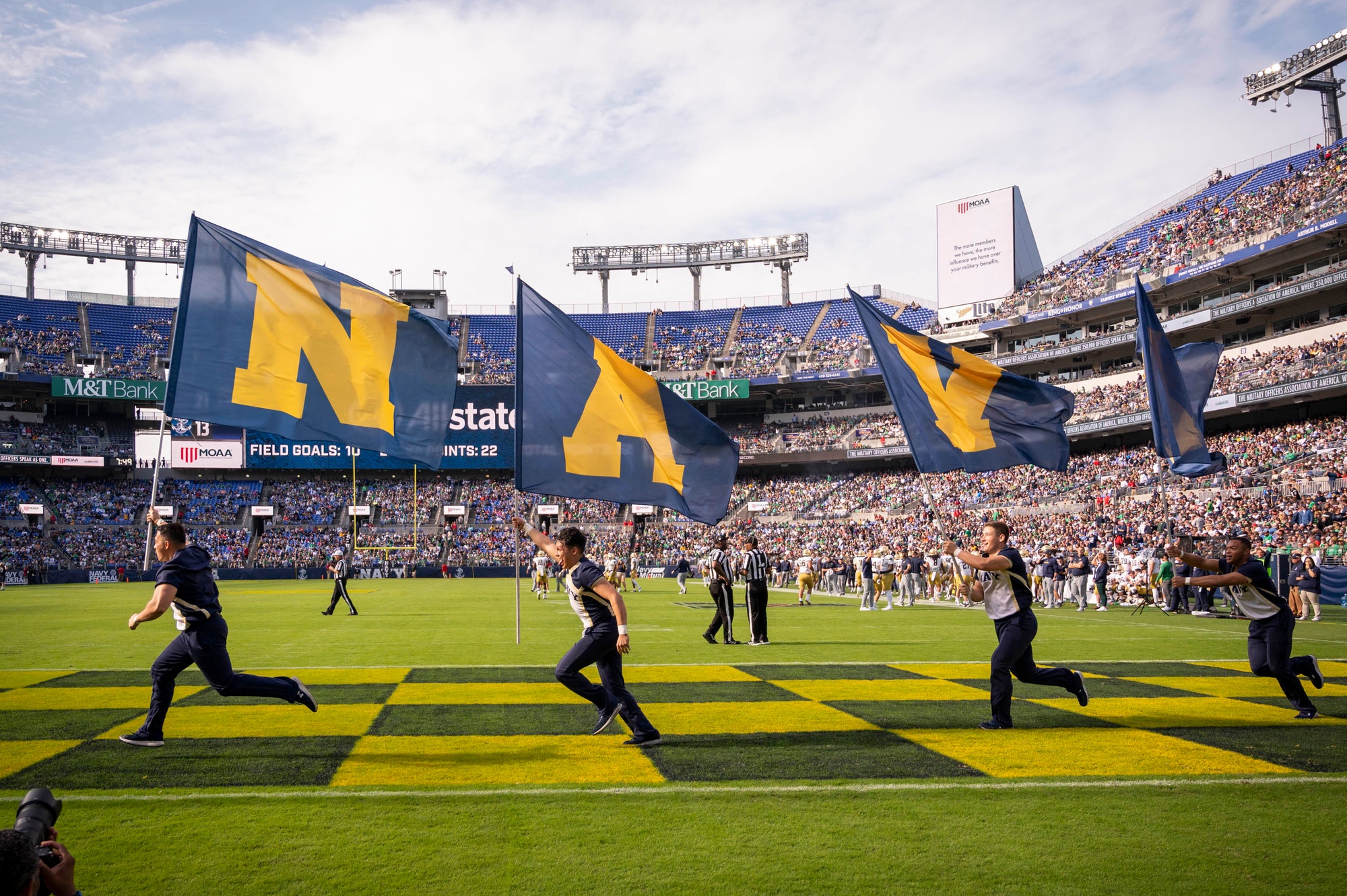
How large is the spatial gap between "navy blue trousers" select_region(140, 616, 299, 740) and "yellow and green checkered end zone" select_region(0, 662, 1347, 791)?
330 mm

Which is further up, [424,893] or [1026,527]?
[1026,527]

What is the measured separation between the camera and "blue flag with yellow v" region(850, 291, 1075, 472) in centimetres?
1440

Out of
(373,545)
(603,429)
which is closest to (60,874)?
(603,429)

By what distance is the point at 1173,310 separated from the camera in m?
52.2

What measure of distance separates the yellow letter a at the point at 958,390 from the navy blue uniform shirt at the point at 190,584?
1014cm

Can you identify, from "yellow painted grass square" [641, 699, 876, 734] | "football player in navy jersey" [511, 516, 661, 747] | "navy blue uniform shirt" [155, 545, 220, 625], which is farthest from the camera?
"yellow painted grass square" [641, 699, 876, 734]

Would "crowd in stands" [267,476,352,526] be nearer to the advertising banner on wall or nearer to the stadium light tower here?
the advertising banner on wall

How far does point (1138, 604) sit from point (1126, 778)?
25.7m

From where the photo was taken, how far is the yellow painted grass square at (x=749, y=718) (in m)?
A: 9.09

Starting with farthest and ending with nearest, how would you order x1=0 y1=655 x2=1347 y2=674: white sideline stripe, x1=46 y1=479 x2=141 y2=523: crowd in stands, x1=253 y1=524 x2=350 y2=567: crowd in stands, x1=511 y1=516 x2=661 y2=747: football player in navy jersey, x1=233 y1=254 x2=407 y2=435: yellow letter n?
x1=46 y1=479 x2=141 y2=523: crowd in stands, x1=253 y1=524 x2=350 y2=567: crowd in stands, x1=0 y1=655 x2=1347 y2=674: white sideline stripe, x1=233 y1=254 x2=407 y2=435: yellow letter n, x1=511 y1=516 x2=661 y2=747: football player in navy jersey

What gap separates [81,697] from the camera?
11.0m

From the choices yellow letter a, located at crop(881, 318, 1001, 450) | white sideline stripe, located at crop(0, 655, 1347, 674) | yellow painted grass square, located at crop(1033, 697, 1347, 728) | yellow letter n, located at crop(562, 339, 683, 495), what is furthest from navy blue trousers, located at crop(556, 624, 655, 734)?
yellow letter a, located at crop(881, 318, 1001, 450)

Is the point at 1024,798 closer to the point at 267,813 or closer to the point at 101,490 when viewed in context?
the point at 267,813

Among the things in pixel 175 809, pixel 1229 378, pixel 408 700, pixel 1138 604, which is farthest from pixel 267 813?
pixel 1229 378
